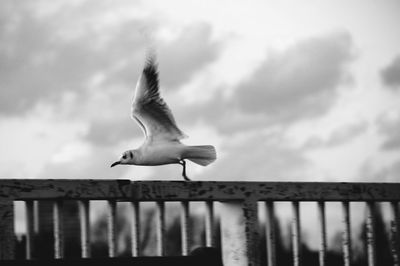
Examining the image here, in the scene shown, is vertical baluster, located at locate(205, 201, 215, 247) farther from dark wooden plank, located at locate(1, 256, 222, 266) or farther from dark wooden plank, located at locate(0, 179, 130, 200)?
dark wooden plank, located at locate(1, 256, 222, 266)

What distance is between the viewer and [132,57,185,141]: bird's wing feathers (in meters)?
7.14

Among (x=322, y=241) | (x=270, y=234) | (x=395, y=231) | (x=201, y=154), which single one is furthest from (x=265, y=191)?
(x=201, y=154)

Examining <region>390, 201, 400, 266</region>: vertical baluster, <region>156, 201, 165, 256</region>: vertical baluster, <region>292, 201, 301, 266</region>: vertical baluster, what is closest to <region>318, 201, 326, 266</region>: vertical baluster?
<region>292, 201, 301, 266</region>: vertical baluster

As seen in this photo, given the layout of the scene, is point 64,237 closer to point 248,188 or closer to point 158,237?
point 158,237

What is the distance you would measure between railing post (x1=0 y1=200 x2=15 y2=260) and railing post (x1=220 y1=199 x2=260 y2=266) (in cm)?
89

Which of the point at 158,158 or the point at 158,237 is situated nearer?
the point at 158,237

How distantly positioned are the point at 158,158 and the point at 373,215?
454 cm

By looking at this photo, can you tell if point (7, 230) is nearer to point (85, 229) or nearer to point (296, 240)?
point (85, 229)

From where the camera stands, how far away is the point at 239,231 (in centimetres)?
286

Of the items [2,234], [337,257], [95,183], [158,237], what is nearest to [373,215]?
[337,257]

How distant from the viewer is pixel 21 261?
1892mm

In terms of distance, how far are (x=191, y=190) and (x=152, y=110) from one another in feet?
16.0

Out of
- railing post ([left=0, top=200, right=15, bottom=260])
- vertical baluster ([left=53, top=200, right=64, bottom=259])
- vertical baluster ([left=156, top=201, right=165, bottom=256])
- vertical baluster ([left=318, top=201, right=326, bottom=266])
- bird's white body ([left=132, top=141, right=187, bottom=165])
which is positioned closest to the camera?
railing post ([left=0, top=200, right=15, bottom=260])

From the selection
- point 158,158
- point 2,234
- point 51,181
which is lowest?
point 2,234
